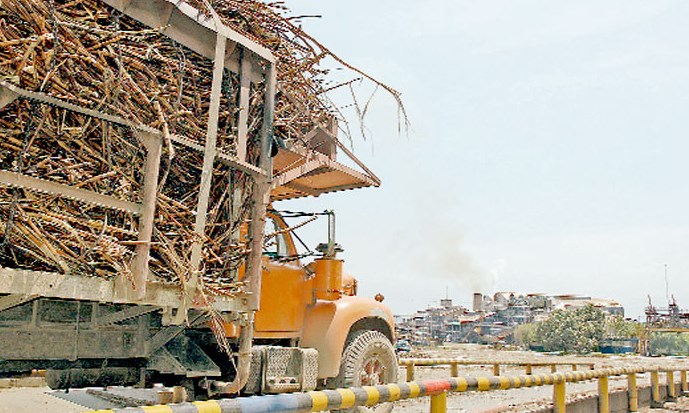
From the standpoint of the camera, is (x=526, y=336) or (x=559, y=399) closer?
(x=559, y=399)

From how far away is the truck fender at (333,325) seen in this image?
626cm

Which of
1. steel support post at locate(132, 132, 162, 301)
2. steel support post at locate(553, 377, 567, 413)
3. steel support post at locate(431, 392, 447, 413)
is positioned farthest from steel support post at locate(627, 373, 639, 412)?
steel support post at locate(132, 132, 162, 301)

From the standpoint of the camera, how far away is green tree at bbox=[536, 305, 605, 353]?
185ft

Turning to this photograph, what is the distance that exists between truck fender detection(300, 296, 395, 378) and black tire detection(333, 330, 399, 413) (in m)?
0.11

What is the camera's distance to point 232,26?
192 inches

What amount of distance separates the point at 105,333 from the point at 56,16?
234cm

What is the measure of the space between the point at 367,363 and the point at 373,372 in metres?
0.20

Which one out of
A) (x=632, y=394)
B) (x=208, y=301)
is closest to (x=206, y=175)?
(x=208, y=301)

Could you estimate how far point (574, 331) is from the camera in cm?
5734

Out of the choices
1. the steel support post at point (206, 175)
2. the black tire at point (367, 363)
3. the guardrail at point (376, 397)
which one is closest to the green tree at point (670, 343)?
the guardrail at point (376, 397)

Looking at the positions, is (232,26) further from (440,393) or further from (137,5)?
(440,393)

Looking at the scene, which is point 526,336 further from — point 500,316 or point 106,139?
point 106,139

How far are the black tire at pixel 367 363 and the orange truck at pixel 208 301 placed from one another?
17mm

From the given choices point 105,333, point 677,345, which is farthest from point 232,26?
point 677,345
